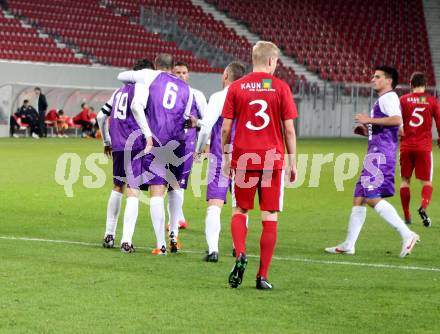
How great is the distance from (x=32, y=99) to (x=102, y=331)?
107ft

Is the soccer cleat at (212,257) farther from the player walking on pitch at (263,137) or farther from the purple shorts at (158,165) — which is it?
the player walking on pitch at (263,137)

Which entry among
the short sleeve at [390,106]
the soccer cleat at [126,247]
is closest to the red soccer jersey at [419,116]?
the short sleeve at [390,106]

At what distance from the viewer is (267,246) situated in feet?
25.9

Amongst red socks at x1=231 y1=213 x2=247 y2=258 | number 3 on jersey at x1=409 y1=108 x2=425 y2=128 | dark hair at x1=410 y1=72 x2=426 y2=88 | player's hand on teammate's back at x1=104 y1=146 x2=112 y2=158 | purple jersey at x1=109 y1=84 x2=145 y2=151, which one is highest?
dark hair at x1=410 y1=72 x2=426 y2=88

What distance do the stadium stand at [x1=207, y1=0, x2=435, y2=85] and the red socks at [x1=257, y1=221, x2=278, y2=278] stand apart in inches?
1594

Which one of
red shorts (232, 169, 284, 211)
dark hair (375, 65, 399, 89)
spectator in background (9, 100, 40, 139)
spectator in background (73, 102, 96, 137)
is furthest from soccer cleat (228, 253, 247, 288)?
spectator in background (73, 102, 96, 137)

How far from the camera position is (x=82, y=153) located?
91.1 feet

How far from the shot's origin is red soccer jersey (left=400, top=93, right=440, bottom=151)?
13.7 metres

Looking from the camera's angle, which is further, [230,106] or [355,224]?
[355,224]

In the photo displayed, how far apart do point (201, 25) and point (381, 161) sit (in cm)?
3686

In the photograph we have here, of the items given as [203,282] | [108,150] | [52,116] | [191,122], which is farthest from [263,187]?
[52,116]

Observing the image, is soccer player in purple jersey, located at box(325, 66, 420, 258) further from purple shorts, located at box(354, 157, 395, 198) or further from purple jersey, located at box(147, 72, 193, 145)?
purple jersey, located at box(147, 72, 193, 145)

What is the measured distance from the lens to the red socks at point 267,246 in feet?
25.8

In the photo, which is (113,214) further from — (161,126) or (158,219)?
(161,126)
